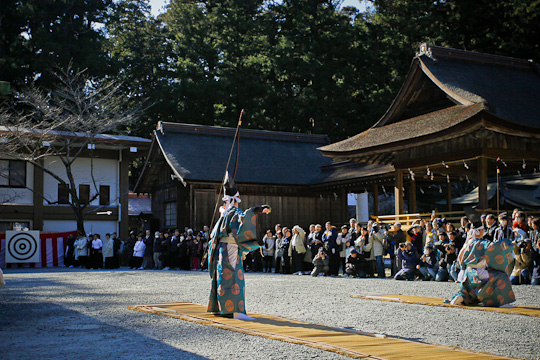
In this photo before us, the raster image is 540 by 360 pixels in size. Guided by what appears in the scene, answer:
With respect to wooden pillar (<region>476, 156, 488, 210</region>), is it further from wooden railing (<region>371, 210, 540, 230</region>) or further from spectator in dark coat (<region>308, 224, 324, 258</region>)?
spectator in dark coat (<region>308, 224, 324, 258</region>)

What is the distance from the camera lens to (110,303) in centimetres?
908

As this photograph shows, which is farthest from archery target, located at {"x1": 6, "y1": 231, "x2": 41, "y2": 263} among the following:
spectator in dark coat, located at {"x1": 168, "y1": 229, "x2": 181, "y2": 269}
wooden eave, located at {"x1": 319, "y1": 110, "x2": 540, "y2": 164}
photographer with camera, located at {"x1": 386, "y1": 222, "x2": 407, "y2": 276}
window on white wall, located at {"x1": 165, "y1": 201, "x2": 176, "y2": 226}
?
photographer with camera, located at {"x1": 386, "y1": 222, "x2": 407, "y2": 276}

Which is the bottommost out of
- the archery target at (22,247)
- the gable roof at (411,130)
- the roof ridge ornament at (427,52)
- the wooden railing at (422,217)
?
the archery target at (22,247)

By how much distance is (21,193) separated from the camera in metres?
25.6

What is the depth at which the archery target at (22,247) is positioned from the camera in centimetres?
2194

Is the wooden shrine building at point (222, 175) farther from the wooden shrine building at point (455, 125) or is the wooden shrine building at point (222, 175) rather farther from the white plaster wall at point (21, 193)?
the white plaster wall at point (21, 193)

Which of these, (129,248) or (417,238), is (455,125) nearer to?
(417,238)

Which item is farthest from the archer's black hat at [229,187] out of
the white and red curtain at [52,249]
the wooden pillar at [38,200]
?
the wooden pillar at [38,200]

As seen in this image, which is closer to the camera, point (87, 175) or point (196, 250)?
point (196, 250)

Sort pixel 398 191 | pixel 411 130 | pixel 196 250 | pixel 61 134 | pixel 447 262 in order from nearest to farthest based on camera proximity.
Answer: pixel 447 262
pixel 411 130
pixel 398 191
pixel 196 250
pixel 61 134

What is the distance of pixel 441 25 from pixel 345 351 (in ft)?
89.9

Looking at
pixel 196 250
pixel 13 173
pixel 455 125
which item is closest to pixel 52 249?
pixel 13 173

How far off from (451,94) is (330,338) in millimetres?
12271

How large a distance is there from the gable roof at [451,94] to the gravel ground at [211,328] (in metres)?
6.24
